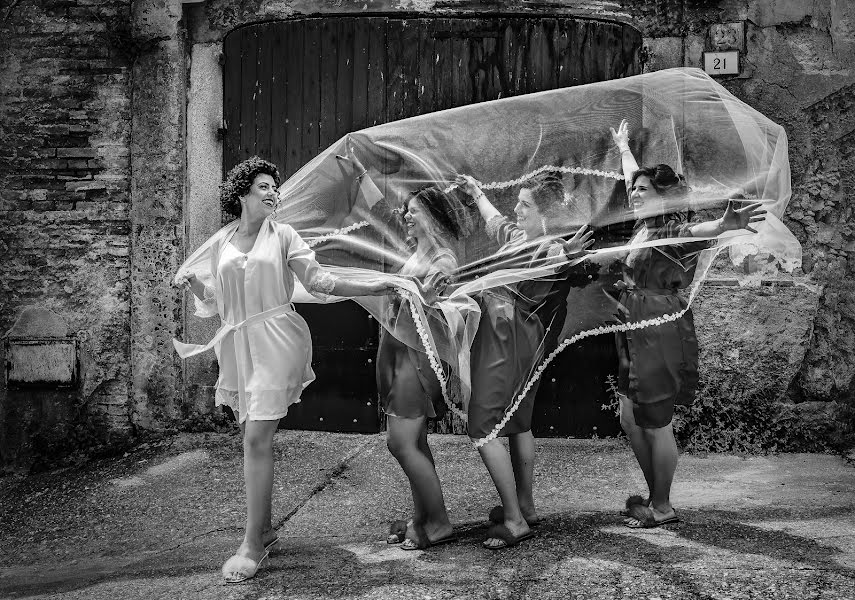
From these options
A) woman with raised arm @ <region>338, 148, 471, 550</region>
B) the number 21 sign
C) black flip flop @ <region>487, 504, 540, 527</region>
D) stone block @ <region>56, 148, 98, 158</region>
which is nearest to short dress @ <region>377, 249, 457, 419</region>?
woman with raised arm @ <region>338, 148, 471, 550</region>

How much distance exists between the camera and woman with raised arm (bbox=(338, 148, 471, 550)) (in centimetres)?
385

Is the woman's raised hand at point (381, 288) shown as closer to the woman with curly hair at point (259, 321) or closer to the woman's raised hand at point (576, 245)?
the woman with curly hair at point (259, 321)

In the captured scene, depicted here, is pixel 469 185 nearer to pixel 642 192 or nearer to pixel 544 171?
pixel 544 171

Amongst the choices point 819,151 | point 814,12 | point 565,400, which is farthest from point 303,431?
point 814,12

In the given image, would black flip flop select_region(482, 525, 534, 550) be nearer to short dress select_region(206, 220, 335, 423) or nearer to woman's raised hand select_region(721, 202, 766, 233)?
short dress select_region(206, 220, 335, 423)

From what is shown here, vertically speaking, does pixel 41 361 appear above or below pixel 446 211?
below

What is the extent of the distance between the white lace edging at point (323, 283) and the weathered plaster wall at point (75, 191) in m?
2.88

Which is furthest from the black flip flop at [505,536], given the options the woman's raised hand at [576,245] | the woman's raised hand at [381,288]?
the woman's raised hand at [576,245]

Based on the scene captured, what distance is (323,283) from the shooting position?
3.74m

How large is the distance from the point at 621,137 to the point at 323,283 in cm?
153

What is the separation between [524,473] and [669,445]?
66cm

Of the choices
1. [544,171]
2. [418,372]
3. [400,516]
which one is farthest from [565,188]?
[400,516]

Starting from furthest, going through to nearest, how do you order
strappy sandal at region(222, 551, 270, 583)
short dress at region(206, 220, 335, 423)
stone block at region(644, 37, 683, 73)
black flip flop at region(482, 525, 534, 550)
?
stone block at region(644, 37, 683, 73) → black flip flop at region(482, 525, 534, 550) → short dress at region(206, 220, 335, 423) → strappy sandal at region(222, 551, 270, 583)

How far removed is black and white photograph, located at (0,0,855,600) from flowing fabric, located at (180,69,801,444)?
0.02 m
